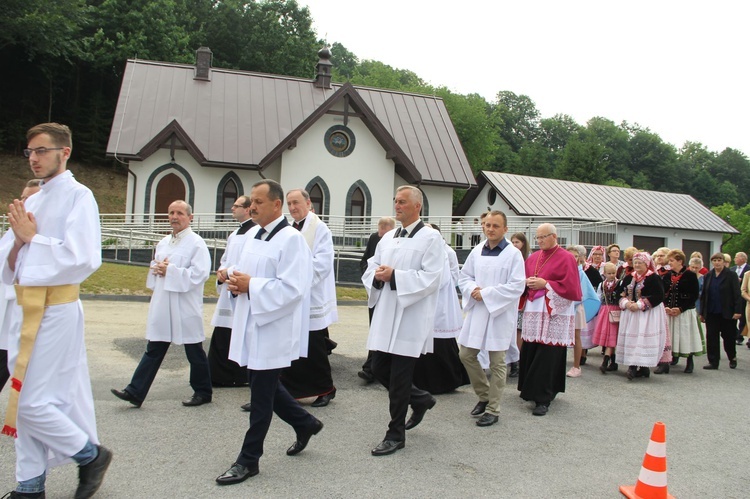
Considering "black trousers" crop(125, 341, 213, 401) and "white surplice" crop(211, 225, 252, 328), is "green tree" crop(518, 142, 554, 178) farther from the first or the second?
"black trousers" crop(125, 341, 213, 401)

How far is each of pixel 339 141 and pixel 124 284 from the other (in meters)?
15.1

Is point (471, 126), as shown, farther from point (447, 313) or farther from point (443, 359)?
point (443, 359)

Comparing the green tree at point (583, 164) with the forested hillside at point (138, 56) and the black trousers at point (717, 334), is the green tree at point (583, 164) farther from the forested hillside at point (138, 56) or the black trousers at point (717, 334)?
the black trousers at point (717, 334)

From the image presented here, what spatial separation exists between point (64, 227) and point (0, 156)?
4188 cm

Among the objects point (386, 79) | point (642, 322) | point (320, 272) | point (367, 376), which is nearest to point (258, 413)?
point (320, 272)

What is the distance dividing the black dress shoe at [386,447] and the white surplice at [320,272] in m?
1.79

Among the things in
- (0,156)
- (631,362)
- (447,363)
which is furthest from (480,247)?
(0,156)

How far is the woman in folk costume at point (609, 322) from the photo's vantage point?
385 inches

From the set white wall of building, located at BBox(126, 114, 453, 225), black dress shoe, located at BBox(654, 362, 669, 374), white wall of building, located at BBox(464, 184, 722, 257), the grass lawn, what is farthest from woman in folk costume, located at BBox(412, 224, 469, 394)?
white wall of building, located at BBox(464, 184, 722, 257)

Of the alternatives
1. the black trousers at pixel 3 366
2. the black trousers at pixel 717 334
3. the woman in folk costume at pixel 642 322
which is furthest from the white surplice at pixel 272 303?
the black trousers at pixel 717 334

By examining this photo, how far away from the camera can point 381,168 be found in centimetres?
2939

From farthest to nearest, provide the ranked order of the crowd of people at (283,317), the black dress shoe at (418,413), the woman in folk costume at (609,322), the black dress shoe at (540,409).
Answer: the woman in folk costume at (609,322) < the black dress shoe at (540,409) < the black dress shoe at (418,413) < the crowd of people at (283,317)

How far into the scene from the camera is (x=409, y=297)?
5438 mm

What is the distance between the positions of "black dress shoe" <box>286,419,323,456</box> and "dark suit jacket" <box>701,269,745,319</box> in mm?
8503
